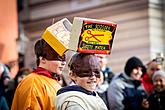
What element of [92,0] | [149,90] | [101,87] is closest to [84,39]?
[101,87]

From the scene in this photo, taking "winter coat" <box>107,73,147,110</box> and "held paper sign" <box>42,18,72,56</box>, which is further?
"winter coat" <box>107,73,147,110</box>

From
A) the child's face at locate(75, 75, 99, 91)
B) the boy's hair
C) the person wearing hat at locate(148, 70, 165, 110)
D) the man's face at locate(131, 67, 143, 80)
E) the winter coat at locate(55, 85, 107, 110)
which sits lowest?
the person wearing hat at locate(148, 70, 165, 110)

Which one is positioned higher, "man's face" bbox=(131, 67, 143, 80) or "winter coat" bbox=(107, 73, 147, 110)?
"man's face" bbox=(131, 67, 143, 80)


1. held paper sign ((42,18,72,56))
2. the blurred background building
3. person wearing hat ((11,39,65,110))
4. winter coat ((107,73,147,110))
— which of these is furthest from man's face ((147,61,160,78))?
the blurred background building

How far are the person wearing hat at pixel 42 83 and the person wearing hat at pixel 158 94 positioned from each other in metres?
2.26

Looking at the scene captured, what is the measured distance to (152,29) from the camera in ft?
48.6

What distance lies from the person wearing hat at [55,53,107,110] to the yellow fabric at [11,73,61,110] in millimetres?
489

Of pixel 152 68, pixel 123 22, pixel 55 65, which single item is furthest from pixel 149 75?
pixel 123 22

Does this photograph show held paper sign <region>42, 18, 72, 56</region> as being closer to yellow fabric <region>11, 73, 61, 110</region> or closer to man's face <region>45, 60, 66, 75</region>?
man's face <region>45, 60, 66, 75</region>

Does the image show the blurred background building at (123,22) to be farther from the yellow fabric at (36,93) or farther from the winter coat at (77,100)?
the winter coat at (77,100)

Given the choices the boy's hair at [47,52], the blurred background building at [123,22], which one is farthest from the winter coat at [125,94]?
the blurred background building at [123,22]

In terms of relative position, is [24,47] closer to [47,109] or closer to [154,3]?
[154,3]

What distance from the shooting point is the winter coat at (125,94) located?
6020 mm

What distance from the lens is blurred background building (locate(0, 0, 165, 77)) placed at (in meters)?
14.8
